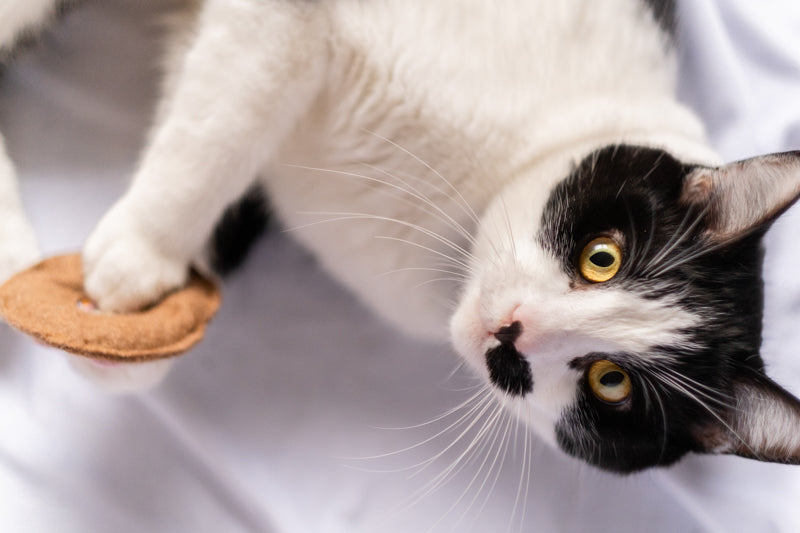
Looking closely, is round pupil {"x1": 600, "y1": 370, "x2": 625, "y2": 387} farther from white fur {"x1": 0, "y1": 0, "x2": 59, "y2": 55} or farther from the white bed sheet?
white fur {"x1": 0, "y1": 0, "x2": 59, "y2": 55}

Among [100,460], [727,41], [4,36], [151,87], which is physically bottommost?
[100,460]

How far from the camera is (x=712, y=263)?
90cm

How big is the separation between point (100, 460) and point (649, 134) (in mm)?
1118

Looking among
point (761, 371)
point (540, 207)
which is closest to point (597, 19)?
point (540, 207)

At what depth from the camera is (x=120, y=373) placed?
101 centimetres

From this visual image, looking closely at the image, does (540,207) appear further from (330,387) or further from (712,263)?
(330,387)

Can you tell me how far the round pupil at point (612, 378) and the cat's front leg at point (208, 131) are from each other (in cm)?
64

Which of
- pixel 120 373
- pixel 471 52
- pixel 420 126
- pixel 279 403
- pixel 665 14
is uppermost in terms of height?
pixel 665 14

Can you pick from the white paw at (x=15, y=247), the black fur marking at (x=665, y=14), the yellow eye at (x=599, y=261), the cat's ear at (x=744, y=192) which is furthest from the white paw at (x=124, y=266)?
the black fur marking at (x=665, y=14)

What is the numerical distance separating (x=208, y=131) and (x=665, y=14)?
872mm

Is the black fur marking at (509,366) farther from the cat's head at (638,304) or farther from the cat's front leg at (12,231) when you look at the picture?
the cat's front leg at (12,231)

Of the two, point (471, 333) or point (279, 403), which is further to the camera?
point (279, 403)

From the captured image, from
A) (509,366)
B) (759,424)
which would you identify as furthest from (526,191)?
(759,424)

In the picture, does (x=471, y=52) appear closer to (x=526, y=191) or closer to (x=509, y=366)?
(x=526, y=191)
